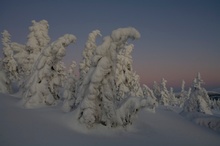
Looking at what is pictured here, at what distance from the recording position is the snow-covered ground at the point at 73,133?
12.0 m

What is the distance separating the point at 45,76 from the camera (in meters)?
20.9

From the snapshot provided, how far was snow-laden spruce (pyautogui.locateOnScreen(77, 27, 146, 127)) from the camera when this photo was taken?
49.6ft

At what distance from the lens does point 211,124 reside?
76.7 feet

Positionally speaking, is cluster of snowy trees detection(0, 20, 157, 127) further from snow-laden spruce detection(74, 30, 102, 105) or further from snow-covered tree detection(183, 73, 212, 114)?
snow-covered tree detection(183, 73, 212, 114)

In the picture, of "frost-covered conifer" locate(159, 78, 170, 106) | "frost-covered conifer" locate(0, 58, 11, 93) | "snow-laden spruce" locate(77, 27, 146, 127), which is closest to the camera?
"snow-laden spruce" locate(77, 27, 146, 127)

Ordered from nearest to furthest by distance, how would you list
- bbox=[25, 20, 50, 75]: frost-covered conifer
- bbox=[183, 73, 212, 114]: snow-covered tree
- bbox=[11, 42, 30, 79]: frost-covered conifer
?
bbox=[25, 20, 50, 75]: frost-covered conifer
bbox=[11, 42, 30, 79]: frost-covered conifer
bbox=[183, 73, 212, 114]: snow-covered tree

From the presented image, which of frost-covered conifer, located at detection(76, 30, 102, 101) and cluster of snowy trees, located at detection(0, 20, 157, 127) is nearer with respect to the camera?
cluster of snowy trees, located at detection(0, 20, 157, 127)

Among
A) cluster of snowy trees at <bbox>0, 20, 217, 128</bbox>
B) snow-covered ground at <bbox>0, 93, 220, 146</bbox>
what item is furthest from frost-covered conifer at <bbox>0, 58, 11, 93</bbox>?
snow-covered ground at <bbox>0, 93, 220, 146</bbox>

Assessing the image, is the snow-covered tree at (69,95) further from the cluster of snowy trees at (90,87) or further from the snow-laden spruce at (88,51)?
the snow-laden spruce at (88,51)

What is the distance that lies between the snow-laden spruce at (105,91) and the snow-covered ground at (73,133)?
2.59ft

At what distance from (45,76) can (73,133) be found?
8084mm

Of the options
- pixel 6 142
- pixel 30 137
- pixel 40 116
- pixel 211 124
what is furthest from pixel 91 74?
pixel 211 124

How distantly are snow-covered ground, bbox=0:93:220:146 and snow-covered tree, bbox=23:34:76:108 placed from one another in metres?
2.92

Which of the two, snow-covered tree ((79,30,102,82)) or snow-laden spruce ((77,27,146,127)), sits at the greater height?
snow-covered tree ((79,30,102,82))
